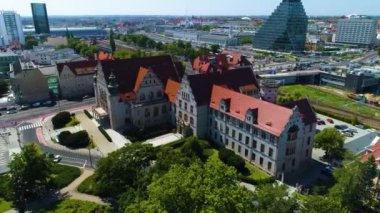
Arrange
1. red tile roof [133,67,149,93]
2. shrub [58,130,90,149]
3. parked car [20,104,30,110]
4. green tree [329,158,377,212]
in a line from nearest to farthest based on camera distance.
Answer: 1. green tree [329,158,377,212]
2. shrub [58,130,90,149]
3. red tile roof [133,67,149,93]
4. parked car [20,104,30,110]

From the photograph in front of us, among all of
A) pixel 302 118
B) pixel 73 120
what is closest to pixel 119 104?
pixel 73 120

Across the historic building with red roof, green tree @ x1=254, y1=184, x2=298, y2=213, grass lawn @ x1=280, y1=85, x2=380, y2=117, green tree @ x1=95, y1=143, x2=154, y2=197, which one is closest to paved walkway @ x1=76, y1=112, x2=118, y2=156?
green tree @ x1=95, y1=143, x2=154, y2=197

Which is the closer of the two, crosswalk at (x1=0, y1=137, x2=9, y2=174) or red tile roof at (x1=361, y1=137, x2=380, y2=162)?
red tile roof at (x1=361, y1=137, x2=380, y2=162)

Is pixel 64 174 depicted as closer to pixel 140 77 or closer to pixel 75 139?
pixel 75 139

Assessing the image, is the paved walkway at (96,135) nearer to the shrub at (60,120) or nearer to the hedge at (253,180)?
the shrub at (60,120)

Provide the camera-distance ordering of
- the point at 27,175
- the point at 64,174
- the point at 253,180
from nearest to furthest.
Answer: the point at 27,175, the point at 253,180, the point at 64,174

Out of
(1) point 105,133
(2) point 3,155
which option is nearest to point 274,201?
(1) point 105,133

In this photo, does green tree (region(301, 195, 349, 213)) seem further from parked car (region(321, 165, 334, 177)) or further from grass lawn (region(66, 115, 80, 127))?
grass lawn (region(66, 115, 80, 127))
